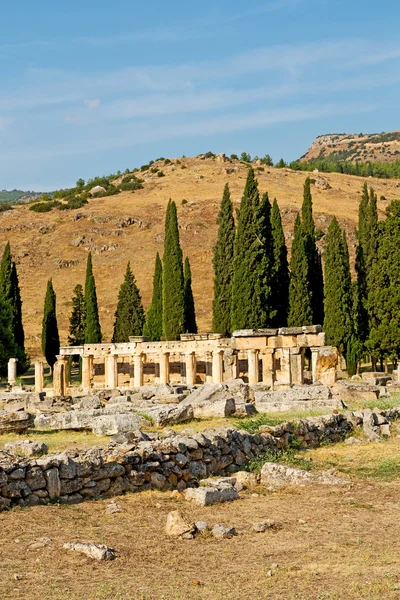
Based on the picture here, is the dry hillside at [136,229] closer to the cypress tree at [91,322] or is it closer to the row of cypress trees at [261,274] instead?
the cypress tree at [91,322]

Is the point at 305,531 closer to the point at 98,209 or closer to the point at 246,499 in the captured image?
the point at 246,499

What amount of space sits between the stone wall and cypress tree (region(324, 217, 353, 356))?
30.6 m

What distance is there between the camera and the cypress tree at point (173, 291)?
166ft

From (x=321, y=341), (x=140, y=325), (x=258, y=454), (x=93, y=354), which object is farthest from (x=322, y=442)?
(x=140, y=325)

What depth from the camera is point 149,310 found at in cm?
5841

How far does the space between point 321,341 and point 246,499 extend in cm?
2695

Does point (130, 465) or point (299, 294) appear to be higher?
point (299, 294)

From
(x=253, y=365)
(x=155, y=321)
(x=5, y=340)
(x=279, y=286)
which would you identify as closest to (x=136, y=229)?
(x=155, y=321)

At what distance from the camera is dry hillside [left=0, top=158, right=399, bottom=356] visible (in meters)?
84.9

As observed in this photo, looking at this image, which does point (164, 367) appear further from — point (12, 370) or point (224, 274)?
point (224, 274)

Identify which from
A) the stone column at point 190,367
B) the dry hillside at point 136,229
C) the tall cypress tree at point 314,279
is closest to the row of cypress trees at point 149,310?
the stone column at point 190,367

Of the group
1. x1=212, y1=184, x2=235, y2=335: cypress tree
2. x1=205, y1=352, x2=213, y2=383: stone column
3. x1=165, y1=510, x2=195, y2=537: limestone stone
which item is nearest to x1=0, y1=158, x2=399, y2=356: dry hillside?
x1=212, y1=184, x2=235, y2=335: cypress tree

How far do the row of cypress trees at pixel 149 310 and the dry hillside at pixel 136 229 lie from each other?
12.0 meters

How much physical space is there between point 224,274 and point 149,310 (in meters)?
6.89
